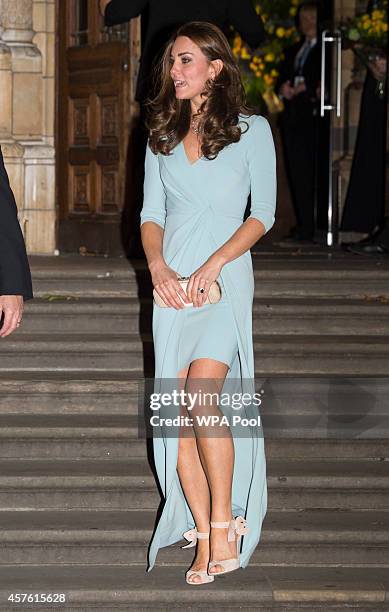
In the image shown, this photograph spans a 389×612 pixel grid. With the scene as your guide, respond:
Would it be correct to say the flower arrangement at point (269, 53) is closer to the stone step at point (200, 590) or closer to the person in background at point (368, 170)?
the person in background at point (368, 170)

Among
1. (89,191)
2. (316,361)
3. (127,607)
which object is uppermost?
(89,191)

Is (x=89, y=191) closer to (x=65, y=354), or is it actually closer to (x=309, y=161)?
(x=309, y=161)

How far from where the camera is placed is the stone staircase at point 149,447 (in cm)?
520

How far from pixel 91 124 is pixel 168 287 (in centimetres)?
622

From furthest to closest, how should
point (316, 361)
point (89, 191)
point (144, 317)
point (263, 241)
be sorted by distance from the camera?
point (263, 241), point (89, 191), point (144, 317), point (316, 361)

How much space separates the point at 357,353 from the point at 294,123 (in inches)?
233

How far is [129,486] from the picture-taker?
5.95 m

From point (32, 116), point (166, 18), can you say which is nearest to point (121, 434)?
point (166, 18)

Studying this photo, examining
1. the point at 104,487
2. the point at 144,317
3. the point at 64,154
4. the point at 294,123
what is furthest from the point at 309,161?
the point at 104,487

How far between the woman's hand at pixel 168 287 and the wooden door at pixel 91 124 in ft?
18.5

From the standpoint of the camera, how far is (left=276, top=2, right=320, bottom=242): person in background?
12359mm

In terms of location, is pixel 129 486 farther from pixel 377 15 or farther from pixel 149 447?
pixel 377 15

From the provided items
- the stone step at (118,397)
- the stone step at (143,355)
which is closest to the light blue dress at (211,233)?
Result: the stone step at (118,397)

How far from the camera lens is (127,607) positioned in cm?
502
